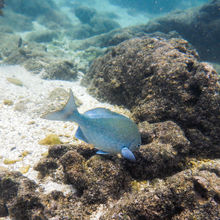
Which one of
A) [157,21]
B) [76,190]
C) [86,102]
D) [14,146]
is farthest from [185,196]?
[157,21]

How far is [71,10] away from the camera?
29.9 m

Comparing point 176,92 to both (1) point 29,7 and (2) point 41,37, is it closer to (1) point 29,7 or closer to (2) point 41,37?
(2) point 41,37

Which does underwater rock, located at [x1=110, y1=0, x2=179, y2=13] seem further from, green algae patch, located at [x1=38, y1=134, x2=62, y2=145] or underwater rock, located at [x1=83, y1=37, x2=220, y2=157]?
green algae patch, located at [x1=38, y1=134, x2=62, y2=145]

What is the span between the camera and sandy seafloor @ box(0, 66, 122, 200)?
3254 millimetres

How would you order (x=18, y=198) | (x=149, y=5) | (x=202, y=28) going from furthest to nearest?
(x=149, y=5)
(x=202, y=28)
(x=18, y=198)

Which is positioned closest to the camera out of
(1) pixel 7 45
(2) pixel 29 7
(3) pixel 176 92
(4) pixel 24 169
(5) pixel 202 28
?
(4) pixel 24 169

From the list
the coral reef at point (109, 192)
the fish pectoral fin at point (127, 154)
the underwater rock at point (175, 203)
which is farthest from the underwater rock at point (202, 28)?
the fish pectoral fin at point (127, 154)

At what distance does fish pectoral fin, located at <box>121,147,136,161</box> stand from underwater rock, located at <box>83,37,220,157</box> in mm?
1907

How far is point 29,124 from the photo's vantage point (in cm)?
453

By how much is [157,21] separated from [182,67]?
15605 millimetres

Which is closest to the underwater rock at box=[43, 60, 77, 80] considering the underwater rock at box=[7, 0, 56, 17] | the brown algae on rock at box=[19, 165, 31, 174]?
the brown algae on rock at box=[19, 165, 31, 174]

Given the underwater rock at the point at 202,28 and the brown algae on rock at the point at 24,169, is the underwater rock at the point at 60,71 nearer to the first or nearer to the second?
the brown algae on rock at the point at 24,169

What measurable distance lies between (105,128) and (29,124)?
3094 mm

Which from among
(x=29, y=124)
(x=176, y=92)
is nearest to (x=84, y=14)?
(x=29, y=124)
